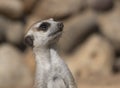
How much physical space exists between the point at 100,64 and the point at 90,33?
51.6 inches

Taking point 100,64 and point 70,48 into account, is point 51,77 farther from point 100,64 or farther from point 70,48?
point 70,48

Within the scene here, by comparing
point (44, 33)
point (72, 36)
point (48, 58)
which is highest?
point (72, 36)

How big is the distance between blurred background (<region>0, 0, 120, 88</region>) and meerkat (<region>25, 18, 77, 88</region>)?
7679 mm

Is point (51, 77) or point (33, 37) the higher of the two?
point (33, 37)

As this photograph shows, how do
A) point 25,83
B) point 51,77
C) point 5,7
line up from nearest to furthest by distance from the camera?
point 51,77 → point 25,83 → point 5,7

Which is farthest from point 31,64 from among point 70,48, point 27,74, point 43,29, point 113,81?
point 43,29

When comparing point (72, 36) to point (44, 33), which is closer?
point (44, 33)

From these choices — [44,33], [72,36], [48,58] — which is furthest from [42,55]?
[72,36]

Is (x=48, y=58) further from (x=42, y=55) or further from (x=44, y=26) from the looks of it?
(x=44, y=26)

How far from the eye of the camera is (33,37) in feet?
12.6

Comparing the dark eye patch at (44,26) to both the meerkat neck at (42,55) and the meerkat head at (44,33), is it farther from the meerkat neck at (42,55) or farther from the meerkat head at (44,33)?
the meerkat neck at (42,55)

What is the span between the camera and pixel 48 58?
3773 mm

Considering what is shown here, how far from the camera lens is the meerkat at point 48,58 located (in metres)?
3.69

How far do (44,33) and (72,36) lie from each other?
9308 millimetres
